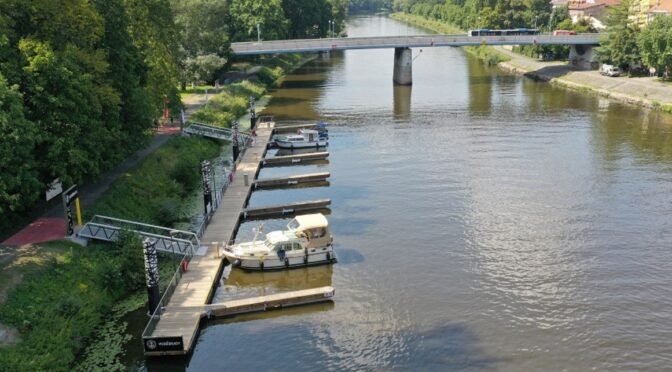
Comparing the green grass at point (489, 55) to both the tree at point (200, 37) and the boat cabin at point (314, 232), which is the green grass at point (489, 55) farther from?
the boat cabin at point (314, 232)

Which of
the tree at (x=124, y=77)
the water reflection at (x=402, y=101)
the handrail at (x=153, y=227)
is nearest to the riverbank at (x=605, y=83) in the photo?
the water reflection at (x=402, y=101)

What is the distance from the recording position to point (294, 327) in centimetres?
2927

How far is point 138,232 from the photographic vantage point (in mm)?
34094

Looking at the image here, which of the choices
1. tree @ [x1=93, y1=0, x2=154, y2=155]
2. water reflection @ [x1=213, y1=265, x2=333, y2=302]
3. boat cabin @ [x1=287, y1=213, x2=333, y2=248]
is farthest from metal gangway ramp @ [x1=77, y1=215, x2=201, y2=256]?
boat cabin @ [x1=287, y1=213, x2=333, y2=248]

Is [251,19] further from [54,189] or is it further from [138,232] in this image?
[138,232]

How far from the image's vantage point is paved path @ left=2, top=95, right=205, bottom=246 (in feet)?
106

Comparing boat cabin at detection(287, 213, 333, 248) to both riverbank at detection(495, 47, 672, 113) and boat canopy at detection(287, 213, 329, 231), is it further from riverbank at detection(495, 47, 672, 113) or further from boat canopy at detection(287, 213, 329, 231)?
riverbank at detection(495, 47, 672, 113)

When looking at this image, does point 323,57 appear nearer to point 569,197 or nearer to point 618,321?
point 569,197

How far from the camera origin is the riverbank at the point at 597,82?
83.1 metres

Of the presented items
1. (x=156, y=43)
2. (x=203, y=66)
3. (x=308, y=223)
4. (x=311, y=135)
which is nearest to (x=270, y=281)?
(x=308, y=223)

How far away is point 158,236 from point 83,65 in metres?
10.9

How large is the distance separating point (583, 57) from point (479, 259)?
8883 cm

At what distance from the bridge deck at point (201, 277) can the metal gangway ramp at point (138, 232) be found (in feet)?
2.96

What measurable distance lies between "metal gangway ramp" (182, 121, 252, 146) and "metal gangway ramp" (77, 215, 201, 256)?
2356cm
